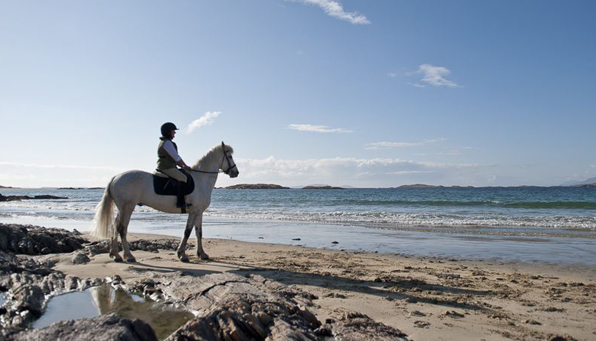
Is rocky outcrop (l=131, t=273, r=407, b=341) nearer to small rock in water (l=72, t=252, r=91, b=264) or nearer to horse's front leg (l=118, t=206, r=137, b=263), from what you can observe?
small rock in water (l=72, t=252, r=91, b=264)

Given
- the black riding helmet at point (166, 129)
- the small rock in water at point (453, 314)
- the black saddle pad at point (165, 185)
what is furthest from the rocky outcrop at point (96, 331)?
the black riding helmet at point (166, 129)

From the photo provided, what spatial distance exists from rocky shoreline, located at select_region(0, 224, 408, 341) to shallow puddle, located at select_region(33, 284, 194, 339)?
0.37 ft

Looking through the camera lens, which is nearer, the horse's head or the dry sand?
the dry sand

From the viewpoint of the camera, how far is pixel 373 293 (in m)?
5.50

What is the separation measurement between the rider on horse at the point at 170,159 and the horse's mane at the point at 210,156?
1.53 feet

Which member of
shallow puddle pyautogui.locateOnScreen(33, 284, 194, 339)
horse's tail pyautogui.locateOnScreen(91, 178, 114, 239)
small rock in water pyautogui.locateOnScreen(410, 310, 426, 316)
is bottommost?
shallow puddle pyautogui.locateOnScreen(33, 284, 194, 339)

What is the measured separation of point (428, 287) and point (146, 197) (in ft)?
17.2

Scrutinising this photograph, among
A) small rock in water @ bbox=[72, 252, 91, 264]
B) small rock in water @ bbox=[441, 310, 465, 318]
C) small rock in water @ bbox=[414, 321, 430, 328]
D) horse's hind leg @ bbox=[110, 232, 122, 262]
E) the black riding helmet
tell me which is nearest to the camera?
small rock in water @ bbox=[414, 321, 430, 328]

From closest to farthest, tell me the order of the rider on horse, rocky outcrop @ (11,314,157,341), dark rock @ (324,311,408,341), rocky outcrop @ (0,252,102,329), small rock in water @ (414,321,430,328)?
1. rocky outcrop @ (11,314,157,341)
2. dark rock @ (324,311,408,341)
3. rocky outcrop @ (0,252,102,329)
4. small rock in water @ (414,321,430,328)
5. the rider on horse

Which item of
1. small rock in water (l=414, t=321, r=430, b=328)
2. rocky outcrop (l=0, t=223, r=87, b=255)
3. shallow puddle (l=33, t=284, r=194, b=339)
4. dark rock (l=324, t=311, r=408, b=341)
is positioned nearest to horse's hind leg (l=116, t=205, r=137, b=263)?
rocky outcrop (l=0, t=223, r=87, b=255)

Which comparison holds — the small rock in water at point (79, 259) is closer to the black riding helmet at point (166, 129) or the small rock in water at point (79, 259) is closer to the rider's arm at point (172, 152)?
the rider's arm at point (172, 152)

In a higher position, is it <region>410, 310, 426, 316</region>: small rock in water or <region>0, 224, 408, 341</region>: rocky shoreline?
<region>0, 224, 408, 341</region>: rocky shoreline

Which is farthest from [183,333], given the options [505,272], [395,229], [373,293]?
[395,229]

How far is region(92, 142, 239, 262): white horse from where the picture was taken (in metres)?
7.84
